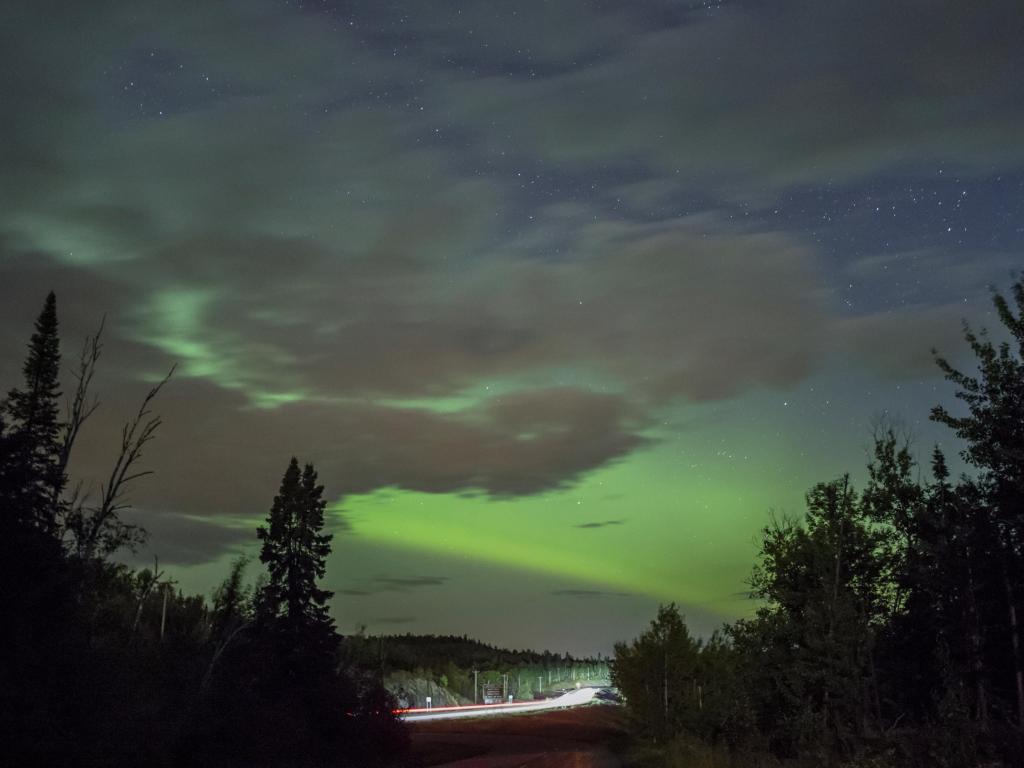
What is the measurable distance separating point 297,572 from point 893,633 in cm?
2447

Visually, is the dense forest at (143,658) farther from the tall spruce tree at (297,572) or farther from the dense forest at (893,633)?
the dense forest at (893,633)

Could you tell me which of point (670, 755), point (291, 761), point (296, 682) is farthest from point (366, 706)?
point (670, 755)

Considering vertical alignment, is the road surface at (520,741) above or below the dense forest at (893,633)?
below

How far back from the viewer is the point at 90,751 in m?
19.6

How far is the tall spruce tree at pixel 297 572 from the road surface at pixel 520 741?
678 cm

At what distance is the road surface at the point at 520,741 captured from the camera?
43938 mm

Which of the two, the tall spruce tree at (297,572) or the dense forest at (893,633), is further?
the tall spruce tree at (297,572)

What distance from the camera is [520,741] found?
203ft

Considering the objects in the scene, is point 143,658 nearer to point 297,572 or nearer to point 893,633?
point 297,572

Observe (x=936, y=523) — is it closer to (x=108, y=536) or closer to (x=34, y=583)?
(x=34, y=583)

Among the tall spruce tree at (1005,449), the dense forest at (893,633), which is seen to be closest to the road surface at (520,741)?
the dense forest at (893,633)

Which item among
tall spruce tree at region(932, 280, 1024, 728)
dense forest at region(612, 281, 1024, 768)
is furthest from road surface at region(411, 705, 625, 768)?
tall spruce tree at region(932, 280, 1024, 728)

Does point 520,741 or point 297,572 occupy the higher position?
point 297,572

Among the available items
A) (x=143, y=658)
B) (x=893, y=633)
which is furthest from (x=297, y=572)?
(x=893, y=633)
